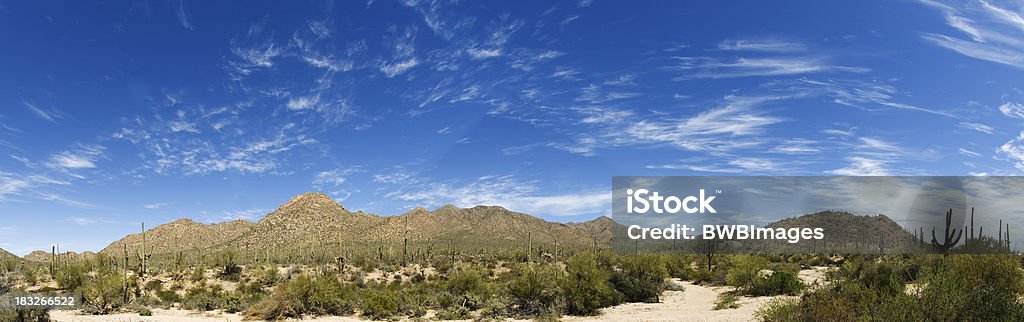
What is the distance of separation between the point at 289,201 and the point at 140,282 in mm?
72300

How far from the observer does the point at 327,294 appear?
24.6 m

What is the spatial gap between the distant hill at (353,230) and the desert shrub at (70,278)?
150 ft

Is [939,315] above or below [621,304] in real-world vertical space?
above

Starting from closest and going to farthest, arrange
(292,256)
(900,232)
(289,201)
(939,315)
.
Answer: (939,315) → (292,256) → (900,232) → (289,201)

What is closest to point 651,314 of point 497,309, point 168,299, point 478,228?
point 497,309

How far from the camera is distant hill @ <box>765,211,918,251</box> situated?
81.1 m

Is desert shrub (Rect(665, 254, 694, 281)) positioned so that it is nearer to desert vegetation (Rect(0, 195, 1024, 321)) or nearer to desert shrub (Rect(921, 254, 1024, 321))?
desert vegetation (Rect(0, 195, 1024, 321))

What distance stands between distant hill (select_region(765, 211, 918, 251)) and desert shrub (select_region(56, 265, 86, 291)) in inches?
3065

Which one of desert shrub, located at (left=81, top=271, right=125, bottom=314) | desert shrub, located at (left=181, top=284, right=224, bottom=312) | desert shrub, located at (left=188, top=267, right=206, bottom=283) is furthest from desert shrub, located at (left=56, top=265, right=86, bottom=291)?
desert shrub, located at (left=81, top=271, right=125, bottom=314)

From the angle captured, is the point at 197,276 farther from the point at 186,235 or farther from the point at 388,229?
the point at 186,235

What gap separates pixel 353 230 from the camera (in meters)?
96.8

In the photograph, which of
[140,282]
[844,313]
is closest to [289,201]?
[140,282]

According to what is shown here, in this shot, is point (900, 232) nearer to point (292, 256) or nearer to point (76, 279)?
point (292, 256)

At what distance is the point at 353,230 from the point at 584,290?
78.7 metres
